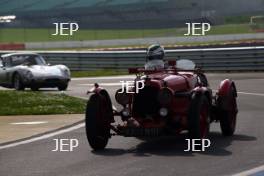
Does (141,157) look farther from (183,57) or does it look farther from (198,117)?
(183,57)

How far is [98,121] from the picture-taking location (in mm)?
10242

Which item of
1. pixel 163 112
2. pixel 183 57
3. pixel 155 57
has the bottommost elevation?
pixel 163 112

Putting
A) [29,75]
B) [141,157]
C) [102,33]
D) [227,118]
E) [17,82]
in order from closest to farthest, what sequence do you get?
1. [141,157]
2. [227,118]
3. [29,75]
4. [17,82]
5. [102,33]

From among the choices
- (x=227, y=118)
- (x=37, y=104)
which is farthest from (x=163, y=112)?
(x=37, y=104)

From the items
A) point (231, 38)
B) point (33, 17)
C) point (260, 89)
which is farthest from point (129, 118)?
point (33, 17)

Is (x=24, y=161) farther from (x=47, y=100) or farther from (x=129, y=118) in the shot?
(x=47, y=100)

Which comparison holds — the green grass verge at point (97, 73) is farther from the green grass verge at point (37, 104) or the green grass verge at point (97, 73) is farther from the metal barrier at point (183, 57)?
the green grass verge at point (37, 104)

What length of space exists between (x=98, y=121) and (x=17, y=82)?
13999 millimetres

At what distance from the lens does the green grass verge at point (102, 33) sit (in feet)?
212

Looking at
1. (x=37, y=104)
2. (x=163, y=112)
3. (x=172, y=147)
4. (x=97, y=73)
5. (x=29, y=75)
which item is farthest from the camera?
(x=97, y=73)

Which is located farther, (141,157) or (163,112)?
(163,112)

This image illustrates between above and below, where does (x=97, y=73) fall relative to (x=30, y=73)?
below

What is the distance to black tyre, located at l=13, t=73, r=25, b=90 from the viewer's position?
77.3 ft

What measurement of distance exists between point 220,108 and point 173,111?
1.46m
